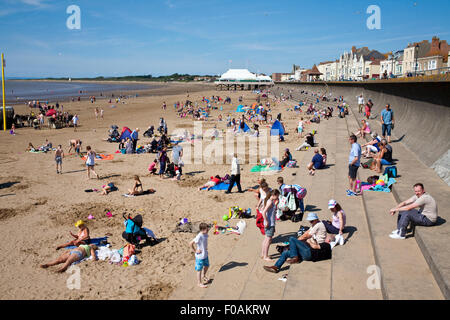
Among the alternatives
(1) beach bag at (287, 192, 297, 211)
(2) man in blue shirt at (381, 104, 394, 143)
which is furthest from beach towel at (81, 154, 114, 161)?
(2) man in blue shirt at (381, 104, 394, 143)

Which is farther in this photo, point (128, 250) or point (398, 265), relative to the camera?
point (128, 250)

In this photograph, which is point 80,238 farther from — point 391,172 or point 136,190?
point 391,172

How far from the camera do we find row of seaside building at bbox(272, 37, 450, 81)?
4099cm

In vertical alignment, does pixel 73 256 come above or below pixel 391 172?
below

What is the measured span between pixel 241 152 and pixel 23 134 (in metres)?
17.2

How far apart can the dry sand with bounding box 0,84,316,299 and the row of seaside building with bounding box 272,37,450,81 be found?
10776 millimetres

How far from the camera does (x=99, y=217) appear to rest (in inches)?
381

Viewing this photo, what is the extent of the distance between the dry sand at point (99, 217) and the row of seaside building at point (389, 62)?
35.4ft

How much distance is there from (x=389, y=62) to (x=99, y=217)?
68579mm

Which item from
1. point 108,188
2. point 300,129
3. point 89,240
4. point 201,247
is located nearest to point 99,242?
point 89,240

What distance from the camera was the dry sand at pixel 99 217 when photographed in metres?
6.39

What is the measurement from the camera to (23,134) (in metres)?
24.6

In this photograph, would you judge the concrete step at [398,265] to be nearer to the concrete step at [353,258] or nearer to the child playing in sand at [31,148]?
the concrete step at [353,258]
